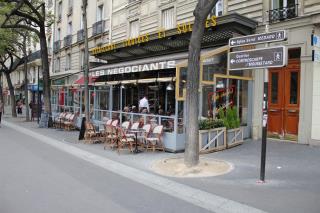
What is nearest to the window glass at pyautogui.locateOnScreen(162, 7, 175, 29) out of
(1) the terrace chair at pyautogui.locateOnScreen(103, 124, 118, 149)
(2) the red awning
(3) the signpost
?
(2) the red awning

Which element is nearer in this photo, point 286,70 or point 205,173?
point 205,173

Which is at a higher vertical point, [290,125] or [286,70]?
[286,70]

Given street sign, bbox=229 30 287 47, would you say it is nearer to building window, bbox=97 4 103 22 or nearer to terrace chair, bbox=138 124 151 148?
terrace chair, bbox=138 124 151 148

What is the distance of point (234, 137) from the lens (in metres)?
13.4

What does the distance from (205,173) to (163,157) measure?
8.70ft

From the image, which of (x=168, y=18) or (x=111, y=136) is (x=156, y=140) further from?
(x=168, y=18)

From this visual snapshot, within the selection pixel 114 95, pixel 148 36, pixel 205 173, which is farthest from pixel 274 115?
pixel 114 95

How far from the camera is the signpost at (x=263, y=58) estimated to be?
788 centimetres

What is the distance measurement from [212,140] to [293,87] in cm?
348

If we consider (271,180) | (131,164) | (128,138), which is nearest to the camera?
(271,180)

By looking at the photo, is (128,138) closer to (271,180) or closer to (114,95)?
(271,180)

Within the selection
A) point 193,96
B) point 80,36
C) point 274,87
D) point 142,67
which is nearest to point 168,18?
point 142,67

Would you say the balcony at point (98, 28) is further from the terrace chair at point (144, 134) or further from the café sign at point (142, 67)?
the terrace chair at point (144, 134)

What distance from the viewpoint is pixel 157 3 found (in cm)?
2128
